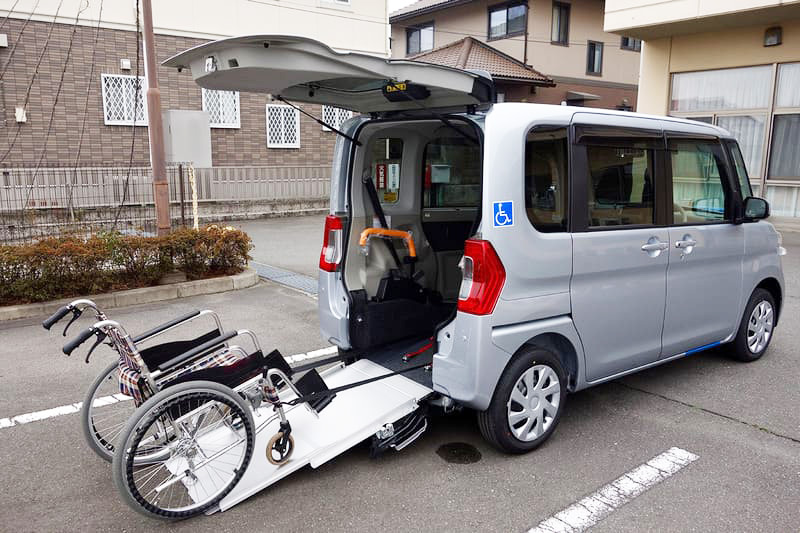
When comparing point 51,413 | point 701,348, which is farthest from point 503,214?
point 51,413

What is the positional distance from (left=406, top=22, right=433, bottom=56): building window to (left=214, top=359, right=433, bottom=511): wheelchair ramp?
1050 inches

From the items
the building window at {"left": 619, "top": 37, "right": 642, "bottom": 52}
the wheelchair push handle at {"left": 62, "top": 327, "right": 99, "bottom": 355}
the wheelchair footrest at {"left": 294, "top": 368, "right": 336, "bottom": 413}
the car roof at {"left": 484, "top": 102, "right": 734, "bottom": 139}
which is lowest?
the wheelchair footrest at {"left": 294, "top": 368, "right": 336, "bottom": 413}

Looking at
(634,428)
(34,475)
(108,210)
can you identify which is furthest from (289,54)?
(108,210)

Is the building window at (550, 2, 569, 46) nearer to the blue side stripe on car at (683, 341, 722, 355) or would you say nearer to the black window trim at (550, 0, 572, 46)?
the black window trim at (550, 0, 572, 46)

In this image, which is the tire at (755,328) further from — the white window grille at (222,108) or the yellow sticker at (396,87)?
the white window grille at (222,108)

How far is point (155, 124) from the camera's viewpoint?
25.8 ft

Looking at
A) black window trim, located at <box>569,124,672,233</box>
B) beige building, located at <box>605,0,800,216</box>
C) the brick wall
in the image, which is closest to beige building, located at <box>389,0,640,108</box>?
beige building, located at <box>605,0,800,216</box>

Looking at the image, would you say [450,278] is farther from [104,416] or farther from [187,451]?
[104,416]

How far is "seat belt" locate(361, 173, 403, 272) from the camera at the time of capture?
440 centimetres

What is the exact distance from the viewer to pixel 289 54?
3037 mm

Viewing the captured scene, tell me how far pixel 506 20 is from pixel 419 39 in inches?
228

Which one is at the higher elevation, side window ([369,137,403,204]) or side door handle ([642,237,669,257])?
side window ([369,137,403,204])

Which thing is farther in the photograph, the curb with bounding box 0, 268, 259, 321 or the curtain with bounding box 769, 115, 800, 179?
the curtain with bounding box 769, 115, 800, 179

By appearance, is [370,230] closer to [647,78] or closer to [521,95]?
[647,78]
